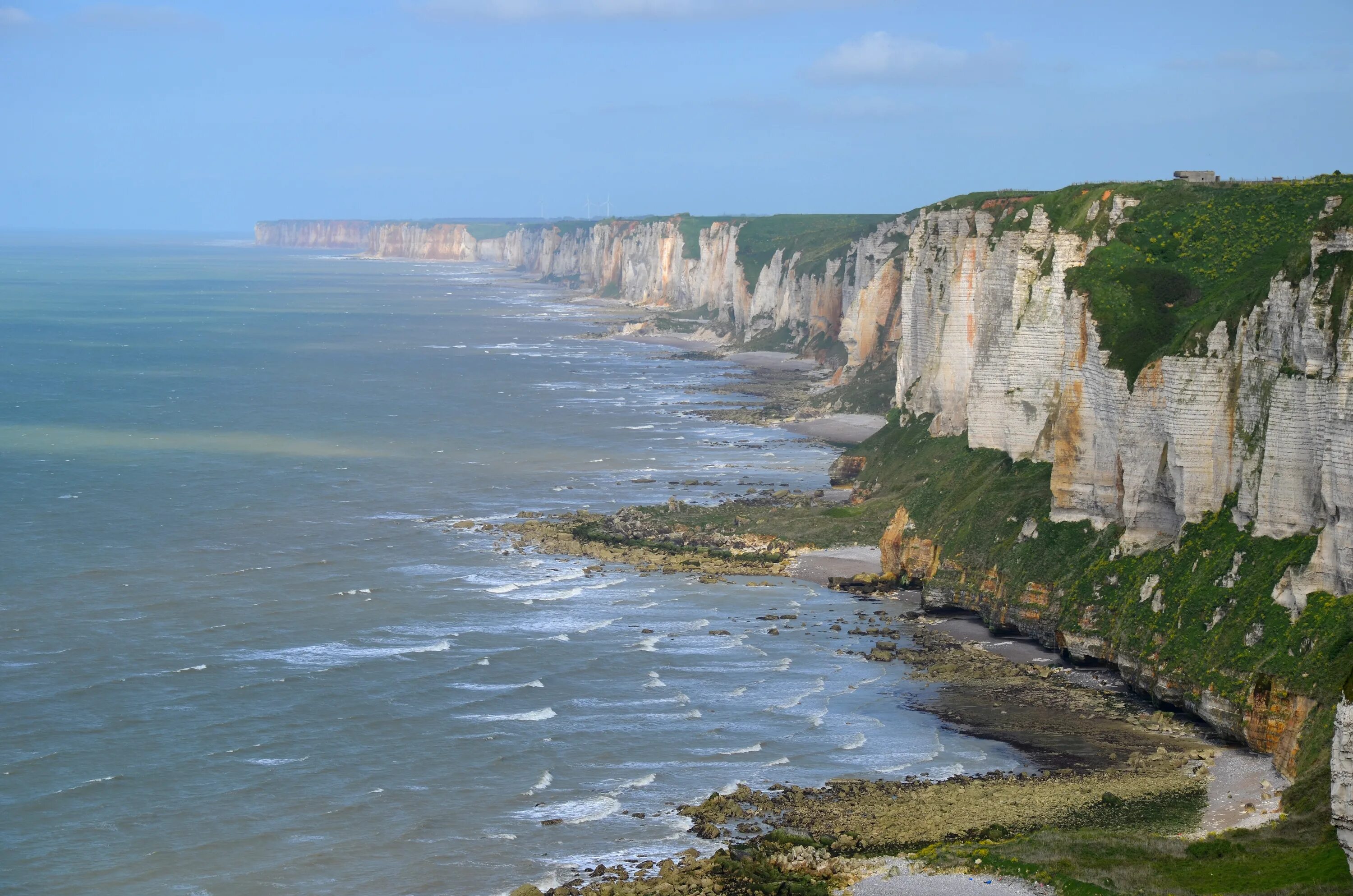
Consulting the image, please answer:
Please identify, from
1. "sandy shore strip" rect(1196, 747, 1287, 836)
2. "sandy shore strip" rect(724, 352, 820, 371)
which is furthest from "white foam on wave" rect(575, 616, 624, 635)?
"sandy shore strip" rect(724, 352, 820, 371)

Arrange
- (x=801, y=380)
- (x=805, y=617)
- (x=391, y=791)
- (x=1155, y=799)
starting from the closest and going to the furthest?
1. (x=1155, y=799)
2. (x=391, y=791)
3. (x=805, y=617)
4. (x=801, y=380)

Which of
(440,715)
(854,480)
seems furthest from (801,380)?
(440,715)

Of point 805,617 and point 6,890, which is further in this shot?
point 805,617

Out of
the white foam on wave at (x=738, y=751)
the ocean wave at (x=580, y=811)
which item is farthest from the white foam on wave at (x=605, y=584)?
the ocean wave at (x=580, y=811)

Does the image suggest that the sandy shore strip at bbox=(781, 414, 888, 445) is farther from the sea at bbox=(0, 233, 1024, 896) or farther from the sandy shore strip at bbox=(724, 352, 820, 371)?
the sandy shore strip at bbox=(724, 352, 820, 371)

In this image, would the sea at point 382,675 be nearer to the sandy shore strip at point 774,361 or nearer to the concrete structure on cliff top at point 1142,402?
the concrete structure on cliff top at point 1142,402

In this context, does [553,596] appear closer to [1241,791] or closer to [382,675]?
[382,675]

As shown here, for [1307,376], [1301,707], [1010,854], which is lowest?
[1010,854]

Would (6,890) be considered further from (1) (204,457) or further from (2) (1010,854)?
(1) (204,457)
